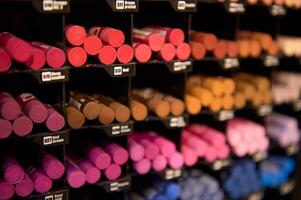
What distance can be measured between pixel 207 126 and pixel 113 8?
3.53ft

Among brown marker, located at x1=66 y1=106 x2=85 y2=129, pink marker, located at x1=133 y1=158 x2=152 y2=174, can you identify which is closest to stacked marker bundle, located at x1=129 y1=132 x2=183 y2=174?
pink marker, located at x1=133 y1=158 x2=152 y2=174

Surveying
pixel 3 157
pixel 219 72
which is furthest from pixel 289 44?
pixel 3 157

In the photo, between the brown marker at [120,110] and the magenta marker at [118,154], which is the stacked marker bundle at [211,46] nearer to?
the brown marker at [120,110]

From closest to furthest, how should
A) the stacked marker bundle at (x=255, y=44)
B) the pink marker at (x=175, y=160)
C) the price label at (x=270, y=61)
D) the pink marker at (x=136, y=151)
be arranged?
the pink marker at (x=136, y=151) < the pink marker at (x=175, y=160) < the stacked marker bundle at (x=255, y=44) < the price label at (x=270, y=61)

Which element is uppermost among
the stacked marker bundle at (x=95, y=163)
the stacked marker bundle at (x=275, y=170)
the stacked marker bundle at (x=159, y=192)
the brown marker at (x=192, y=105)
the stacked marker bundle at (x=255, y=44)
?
the stacked marker bundle at (x=255, y=44)

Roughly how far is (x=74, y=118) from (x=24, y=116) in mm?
220

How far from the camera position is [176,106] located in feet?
6.93

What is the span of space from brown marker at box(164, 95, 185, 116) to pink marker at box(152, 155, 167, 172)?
0.23 m

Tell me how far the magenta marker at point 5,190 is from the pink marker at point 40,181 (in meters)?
0.10

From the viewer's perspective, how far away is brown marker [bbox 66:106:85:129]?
1.78 metres

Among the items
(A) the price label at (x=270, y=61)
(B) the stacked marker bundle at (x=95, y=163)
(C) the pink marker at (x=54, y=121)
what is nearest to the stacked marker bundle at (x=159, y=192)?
(B) the stacked marker bundle at (x=95, y=163)

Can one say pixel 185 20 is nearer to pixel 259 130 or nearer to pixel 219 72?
pixel 219 72

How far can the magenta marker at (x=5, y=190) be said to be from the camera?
1.65 metres

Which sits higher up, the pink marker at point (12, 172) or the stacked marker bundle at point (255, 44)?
the stacked marker bundle at point (255, 44)
